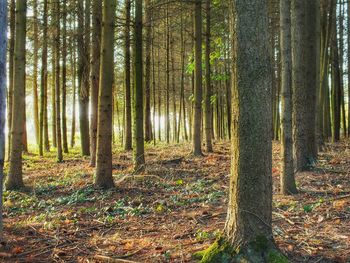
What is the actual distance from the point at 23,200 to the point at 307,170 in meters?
6.37

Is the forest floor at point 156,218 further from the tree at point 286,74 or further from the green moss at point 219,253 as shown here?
the tree at point 286,74

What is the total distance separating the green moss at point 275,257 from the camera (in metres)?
3.46

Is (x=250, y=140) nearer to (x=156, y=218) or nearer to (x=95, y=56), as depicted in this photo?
(x=156, y=218)

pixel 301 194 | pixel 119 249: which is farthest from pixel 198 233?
pixel 301 194

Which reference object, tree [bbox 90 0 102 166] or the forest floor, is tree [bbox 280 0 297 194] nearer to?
the forest floor

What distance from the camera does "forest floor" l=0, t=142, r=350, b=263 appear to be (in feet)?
13.9

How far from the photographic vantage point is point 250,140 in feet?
11.4

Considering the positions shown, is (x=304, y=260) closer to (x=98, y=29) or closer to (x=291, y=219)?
(x=291, y=219)

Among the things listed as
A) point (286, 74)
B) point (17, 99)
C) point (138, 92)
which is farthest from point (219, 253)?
point (17, 99)

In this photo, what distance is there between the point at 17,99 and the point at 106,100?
2271mm

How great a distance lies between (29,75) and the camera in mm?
23062

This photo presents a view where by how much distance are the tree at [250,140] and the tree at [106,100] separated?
494 centimetres

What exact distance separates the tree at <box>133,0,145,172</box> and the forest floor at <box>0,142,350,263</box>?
617 mm

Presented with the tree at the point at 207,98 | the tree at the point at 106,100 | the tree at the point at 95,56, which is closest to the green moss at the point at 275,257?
the tree at the point at 106,100
